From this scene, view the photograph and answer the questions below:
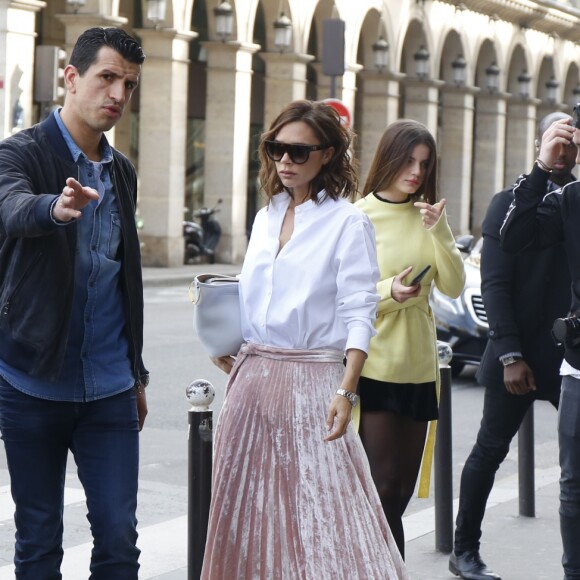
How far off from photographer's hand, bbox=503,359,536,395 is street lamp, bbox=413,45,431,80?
1316 inches

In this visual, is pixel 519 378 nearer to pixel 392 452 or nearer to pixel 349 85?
pixel 392 452

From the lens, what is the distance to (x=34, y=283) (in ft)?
13.9

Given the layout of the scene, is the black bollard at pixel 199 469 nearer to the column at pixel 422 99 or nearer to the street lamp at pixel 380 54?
the street lamp at pixel 380 54

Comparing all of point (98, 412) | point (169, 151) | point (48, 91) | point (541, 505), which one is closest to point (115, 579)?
point (98, 412)

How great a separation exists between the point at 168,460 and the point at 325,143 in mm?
4544

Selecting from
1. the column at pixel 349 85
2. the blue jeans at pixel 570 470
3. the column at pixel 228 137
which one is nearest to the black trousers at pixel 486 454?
the blue jeans at pixel 570 470

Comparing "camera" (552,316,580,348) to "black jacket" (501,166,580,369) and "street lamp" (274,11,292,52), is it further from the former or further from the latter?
"street lamp" (274,11,292,52)

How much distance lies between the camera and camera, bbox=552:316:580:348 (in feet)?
16.6

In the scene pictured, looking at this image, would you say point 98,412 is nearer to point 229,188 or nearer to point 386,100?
point 229,188

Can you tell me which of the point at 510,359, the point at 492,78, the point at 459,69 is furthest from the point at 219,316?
the point at 492,78

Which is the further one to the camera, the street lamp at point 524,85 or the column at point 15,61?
the street lamp at point 524,85

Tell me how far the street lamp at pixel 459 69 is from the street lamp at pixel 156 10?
50.4ft

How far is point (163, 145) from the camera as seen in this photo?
28844 mm

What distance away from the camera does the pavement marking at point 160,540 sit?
620cm
